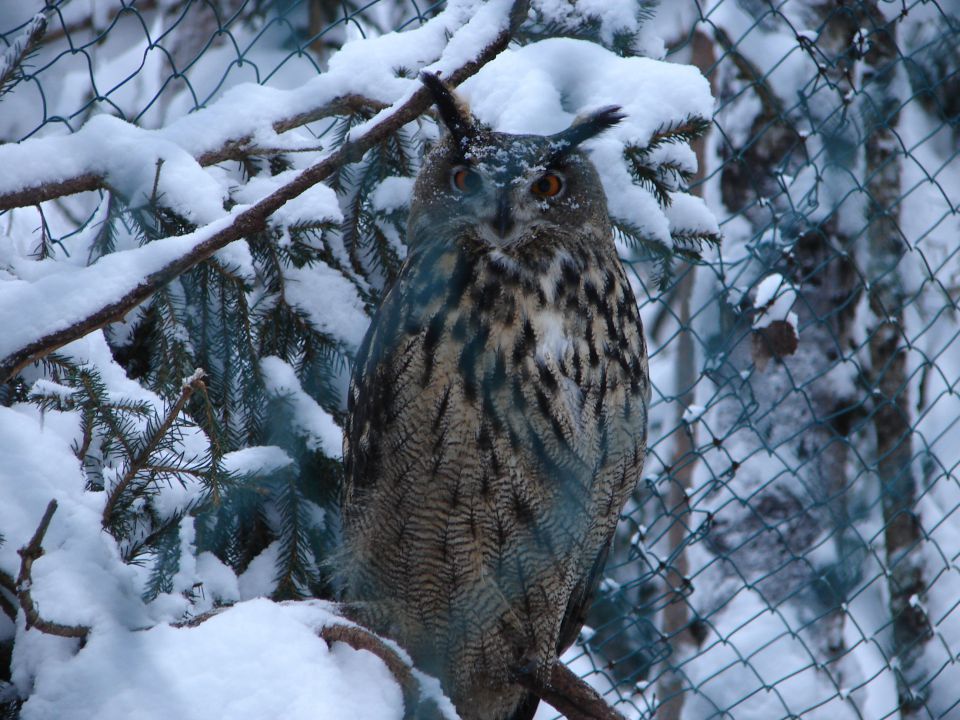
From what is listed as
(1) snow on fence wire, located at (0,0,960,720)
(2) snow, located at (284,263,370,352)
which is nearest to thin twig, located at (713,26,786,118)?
(1) snow on fence wire, located at (0,0,960,720)

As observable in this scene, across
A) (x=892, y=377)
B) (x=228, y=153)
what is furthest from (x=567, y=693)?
(x=892, y=377)

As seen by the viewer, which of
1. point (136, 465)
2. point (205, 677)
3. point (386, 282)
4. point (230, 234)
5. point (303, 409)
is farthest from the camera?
point (386, 282)

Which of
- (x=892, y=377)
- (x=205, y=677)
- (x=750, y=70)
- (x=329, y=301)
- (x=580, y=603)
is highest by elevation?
(x=750, y=70)

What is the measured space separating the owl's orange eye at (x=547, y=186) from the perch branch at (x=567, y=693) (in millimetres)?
916

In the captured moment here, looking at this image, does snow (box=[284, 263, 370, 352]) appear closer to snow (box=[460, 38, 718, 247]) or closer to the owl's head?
the owl's head

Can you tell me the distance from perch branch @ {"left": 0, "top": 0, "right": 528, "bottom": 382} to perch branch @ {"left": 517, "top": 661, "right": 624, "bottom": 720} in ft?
3.57

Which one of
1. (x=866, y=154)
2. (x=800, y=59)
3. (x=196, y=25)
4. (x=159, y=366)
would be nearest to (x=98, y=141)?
(x=159, y=366)

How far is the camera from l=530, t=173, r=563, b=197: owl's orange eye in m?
1.58

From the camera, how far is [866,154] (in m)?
3.07

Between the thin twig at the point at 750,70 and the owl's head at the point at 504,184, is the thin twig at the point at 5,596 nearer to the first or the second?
the owl's head at the point at 504,184

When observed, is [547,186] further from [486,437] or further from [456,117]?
[486,437]

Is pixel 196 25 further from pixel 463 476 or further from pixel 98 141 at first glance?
pixel 463 476

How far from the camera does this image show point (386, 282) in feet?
5.97

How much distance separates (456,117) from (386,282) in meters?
0.40
